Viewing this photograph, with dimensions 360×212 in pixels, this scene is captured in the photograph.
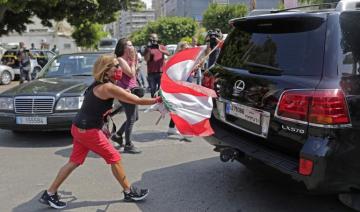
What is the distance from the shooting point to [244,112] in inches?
159

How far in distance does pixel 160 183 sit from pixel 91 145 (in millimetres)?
1163

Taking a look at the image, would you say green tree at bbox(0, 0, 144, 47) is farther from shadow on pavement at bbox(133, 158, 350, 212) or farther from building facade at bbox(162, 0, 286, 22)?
building facade at bbox(162, 0, 286, 22)

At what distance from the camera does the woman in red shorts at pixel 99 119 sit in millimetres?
4062

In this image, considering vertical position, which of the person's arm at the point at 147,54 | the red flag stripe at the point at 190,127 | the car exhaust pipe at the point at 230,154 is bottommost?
the car exhaust pipe at the point at 230,154

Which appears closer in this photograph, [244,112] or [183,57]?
[244,112]

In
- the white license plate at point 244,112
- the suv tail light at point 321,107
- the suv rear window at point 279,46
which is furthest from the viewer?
the white license plate at point 244,112

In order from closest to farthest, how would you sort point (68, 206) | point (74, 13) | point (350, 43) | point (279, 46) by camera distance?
point (350, 43)
point (279, 46)
point (68, 206)
point (74, 13)

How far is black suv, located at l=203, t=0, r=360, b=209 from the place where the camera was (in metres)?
3.29

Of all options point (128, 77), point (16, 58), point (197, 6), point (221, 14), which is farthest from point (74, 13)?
point (197, 6)

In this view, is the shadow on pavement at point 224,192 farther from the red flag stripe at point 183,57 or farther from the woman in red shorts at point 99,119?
the red flag stripe at point 183,57

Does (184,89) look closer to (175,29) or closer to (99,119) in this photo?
(99,119)

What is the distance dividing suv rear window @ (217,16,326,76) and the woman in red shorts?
1030 millimetres

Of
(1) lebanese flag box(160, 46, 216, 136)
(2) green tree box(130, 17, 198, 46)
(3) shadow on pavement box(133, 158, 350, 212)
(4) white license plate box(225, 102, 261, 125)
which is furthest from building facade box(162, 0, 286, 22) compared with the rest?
(1) lebanese flag box(160, 46, 216, 136)

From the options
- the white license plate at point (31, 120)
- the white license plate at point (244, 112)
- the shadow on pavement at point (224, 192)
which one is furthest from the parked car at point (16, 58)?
the white license plate at point (244, 112)
